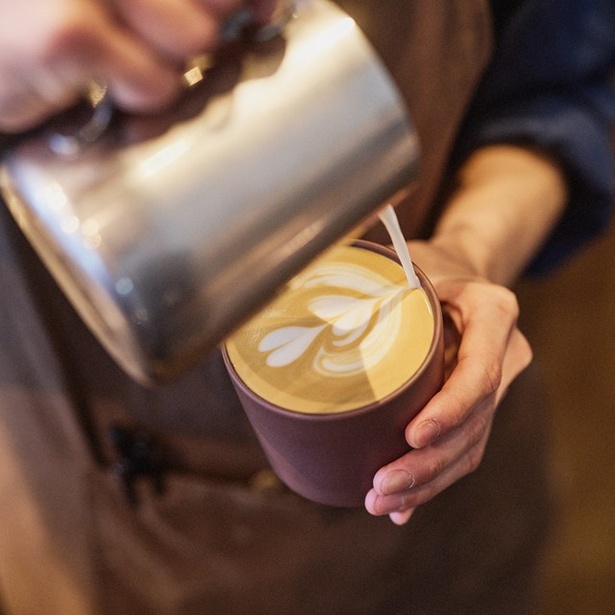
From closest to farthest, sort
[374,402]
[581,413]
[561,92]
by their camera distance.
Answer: [374,402]
[561,92]
[581,413]

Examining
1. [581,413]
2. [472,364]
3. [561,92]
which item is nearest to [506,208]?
[561,92]

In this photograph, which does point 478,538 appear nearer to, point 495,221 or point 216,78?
point 495,221

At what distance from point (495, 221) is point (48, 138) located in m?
0.48

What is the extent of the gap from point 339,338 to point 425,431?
8cm

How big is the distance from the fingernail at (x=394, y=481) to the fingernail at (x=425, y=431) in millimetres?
25

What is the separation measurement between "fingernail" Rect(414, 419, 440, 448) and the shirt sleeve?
36cm

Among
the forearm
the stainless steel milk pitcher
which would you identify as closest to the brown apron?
the forearm

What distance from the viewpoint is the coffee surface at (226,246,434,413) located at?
42cm

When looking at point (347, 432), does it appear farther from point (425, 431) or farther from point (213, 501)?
point (213, 501)

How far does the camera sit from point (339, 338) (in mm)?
455

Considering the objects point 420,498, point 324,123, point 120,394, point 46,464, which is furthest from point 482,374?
point 46,464

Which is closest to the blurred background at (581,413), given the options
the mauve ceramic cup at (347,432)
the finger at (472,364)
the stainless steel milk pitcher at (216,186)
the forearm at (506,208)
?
the forearm at (506,208)

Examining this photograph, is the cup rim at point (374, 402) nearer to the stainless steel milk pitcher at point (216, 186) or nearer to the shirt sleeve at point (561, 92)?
the stainless steel milk pitcher at point (216, 186)

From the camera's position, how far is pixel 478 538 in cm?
74
